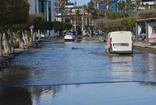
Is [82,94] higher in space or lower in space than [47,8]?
lower

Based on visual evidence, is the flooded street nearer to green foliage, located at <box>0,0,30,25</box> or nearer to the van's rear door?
green foliage, located at <box>0,0,30,25</box>

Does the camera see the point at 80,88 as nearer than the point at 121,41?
Yes

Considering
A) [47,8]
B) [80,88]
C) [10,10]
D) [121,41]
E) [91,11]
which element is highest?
[47,8]

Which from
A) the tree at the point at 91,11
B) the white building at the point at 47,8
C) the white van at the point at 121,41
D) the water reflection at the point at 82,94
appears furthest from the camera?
the tree at the point at 91,11

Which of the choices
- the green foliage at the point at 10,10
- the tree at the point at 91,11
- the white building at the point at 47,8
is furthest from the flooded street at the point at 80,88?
the tree at the point at 91,11

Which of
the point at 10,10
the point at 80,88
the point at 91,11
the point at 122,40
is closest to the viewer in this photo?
the point at 80,88

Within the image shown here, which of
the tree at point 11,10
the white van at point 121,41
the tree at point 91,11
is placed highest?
the tree at point 91,11

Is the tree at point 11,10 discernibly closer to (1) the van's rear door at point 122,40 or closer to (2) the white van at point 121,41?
(2) the white van at point 121,41

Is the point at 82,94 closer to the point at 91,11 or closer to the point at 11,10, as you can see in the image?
the point at 11,10

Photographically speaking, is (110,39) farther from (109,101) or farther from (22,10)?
(109,101)

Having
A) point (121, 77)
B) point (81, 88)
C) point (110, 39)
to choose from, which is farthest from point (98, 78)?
point (110, 39)

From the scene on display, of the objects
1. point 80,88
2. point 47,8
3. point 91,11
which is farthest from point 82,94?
point 47,8

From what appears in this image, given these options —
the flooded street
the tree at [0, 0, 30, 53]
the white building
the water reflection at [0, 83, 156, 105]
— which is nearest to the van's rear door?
the tree at [0, 0, 30, 53]

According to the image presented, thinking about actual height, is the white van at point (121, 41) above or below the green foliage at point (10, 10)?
below
